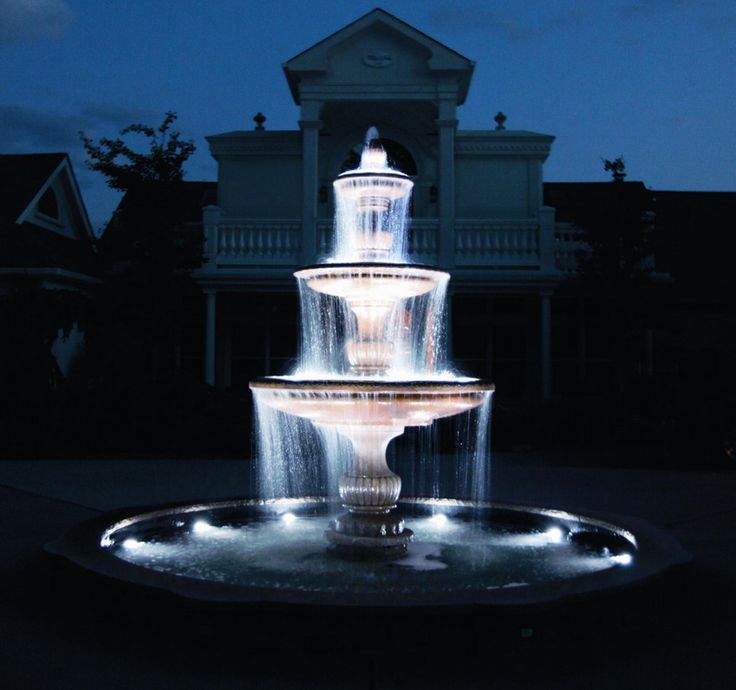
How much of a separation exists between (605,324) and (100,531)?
44.8 feet

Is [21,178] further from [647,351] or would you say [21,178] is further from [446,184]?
[647,351]

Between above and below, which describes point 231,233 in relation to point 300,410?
above

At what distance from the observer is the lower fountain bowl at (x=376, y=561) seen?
203 inches

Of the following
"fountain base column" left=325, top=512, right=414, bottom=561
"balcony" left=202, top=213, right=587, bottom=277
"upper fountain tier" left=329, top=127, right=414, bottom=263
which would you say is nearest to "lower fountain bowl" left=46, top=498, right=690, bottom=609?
"fountain base column" left=325, top=512, right=414, bottom=561

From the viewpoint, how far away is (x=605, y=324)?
18891 millimetres

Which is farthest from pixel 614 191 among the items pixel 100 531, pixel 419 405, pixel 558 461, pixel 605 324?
pixel 100 531

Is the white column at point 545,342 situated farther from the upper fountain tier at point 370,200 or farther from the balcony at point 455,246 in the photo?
the upper fountain tier at point 370,200

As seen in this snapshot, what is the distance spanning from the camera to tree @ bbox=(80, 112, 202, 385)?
1897 centimetres

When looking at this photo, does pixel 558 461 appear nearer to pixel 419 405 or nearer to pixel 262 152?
pixel 419 405

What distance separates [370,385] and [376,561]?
145cm

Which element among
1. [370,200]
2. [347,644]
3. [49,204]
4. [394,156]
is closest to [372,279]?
[370,200]

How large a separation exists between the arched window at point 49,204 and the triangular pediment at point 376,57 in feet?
23.6

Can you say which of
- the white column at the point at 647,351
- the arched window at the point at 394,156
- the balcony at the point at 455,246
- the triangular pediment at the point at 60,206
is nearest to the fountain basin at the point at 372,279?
the balcony at the point at 455,246

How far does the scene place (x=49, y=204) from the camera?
76.6ft
